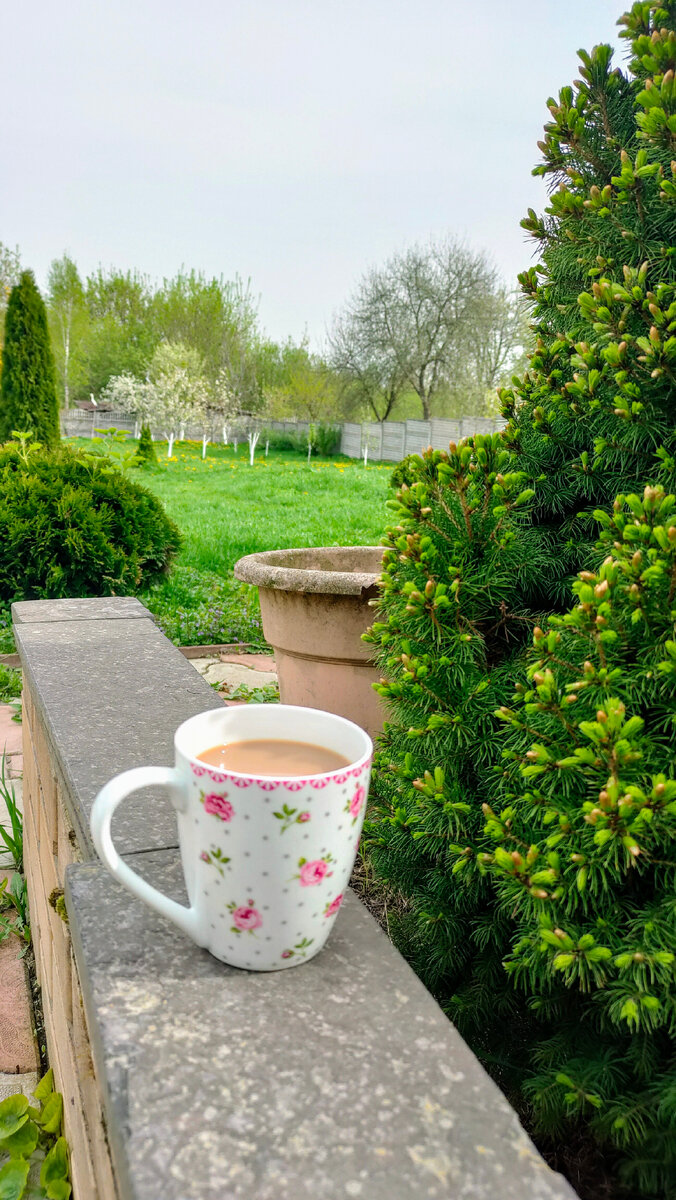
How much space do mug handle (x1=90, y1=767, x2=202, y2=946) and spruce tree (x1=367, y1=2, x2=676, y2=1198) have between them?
399mm

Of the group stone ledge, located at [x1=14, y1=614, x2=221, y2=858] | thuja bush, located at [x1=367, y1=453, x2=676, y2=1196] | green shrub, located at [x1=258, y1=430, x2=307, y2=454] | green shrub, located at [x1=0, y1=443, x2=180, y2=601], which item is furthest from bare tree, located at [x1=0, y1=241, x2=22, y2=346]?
thuja bush, located at [x1=367, y1=453, x2=676, y2=1196]

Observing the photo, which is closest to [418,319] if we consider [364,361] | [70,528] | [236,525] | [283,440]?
[364,361]

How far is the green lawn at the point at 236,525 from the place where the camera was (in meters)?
5.89

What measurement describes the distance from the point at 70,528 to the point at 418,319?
1030 inches

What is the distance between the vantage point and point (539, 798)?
97cm

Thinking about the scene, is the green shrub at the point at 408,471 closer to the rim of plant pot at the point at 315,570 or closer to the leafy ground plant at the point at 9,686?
the rim of plant pot at the point at 315,570

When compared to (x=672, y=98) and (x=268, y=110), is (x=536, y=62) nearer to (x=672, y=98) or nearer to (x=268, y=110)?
(x=672, y=98)

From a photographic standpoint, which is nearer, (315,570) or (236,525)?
(315,570)

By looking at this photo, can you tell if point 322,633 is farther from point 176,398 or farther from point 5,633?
point 176,398

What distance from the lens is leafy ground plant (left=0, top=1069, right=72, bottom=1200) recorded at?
4.58 ft

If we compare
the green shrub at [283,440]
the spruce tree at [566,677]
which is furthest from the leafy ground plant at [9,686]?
the green shrub at [283,440]

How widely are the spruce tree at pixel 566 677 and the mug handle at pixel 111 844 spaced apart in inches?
15.7

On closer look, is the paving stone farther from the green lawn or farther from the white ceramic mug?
the green lawn

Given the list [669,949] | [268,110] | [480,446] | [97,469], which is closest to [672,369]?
[480,446]
